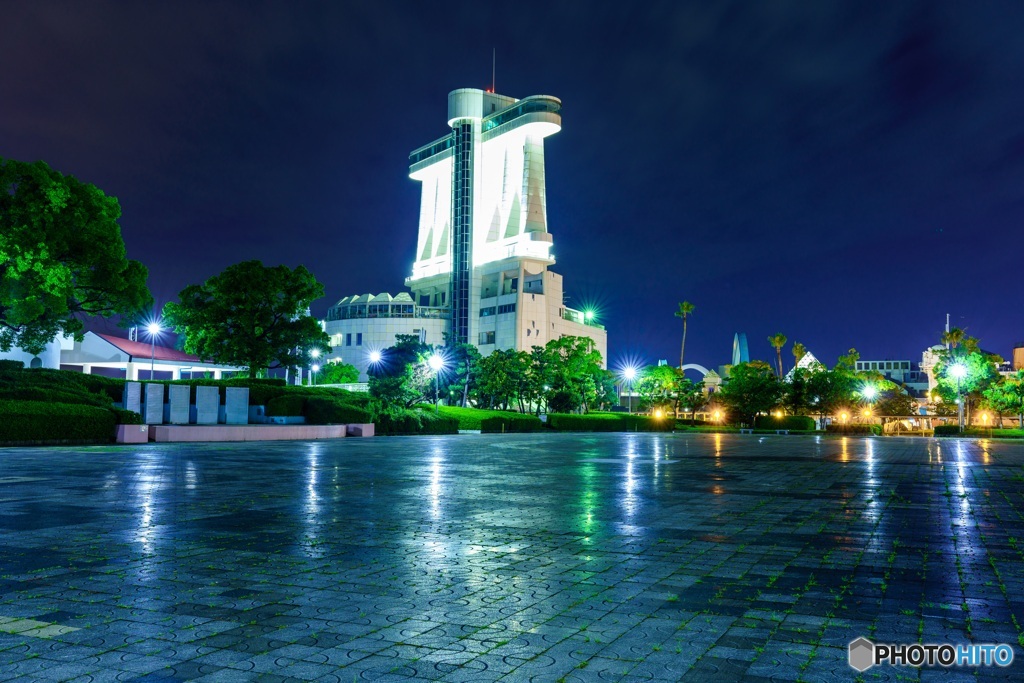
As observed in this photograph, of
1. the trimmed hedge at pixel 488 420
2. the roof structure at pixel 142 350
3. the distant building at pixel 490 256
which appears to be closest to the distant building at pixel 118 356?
the roof structure at pixel 142 350

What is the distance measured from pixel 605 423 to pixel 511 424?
12.5 m

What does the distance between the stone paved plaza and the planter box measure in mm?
15323

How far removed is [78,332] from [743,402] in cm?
6523

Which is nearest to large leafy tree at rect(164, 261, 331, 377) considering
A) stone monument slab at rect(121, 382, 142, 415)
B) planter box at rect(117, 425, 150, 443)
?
stone monument slab at rect(121, 382, 142, 415)

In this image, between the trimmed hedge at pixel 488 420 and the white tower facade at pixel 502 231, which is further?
the white tower facade at pixel 502 231

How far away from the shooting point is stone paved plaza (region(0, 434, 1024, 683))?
4418 mm

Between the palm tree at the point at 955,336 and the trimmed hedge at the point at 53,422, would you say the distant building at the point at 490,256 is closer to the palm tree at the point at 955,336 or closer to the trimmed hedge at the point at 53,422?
the palm tree at the point at 955,336

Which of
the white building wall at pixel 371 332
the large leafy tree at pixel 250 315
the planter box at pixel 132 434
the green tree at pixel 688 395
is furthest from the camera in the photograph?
the white building wall at pixel 371 332

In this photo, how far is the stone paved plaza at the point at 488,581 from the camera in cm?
442

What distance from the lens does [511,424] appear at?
5922 cm

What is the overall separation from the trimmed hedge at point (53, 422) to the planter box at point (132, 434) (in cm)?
29

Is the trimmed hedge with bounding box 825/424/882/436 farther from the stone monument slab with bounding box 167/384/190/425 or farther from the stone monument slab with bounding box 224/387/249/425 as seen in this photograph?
the stone monument slab with bounding box 167/384/190/425

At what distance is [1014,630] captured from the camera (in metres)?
5.04

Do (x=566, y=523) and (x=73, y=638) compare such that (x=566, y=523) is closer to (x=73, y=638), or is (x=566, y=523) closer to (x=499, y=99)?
(x=73, y=638)
